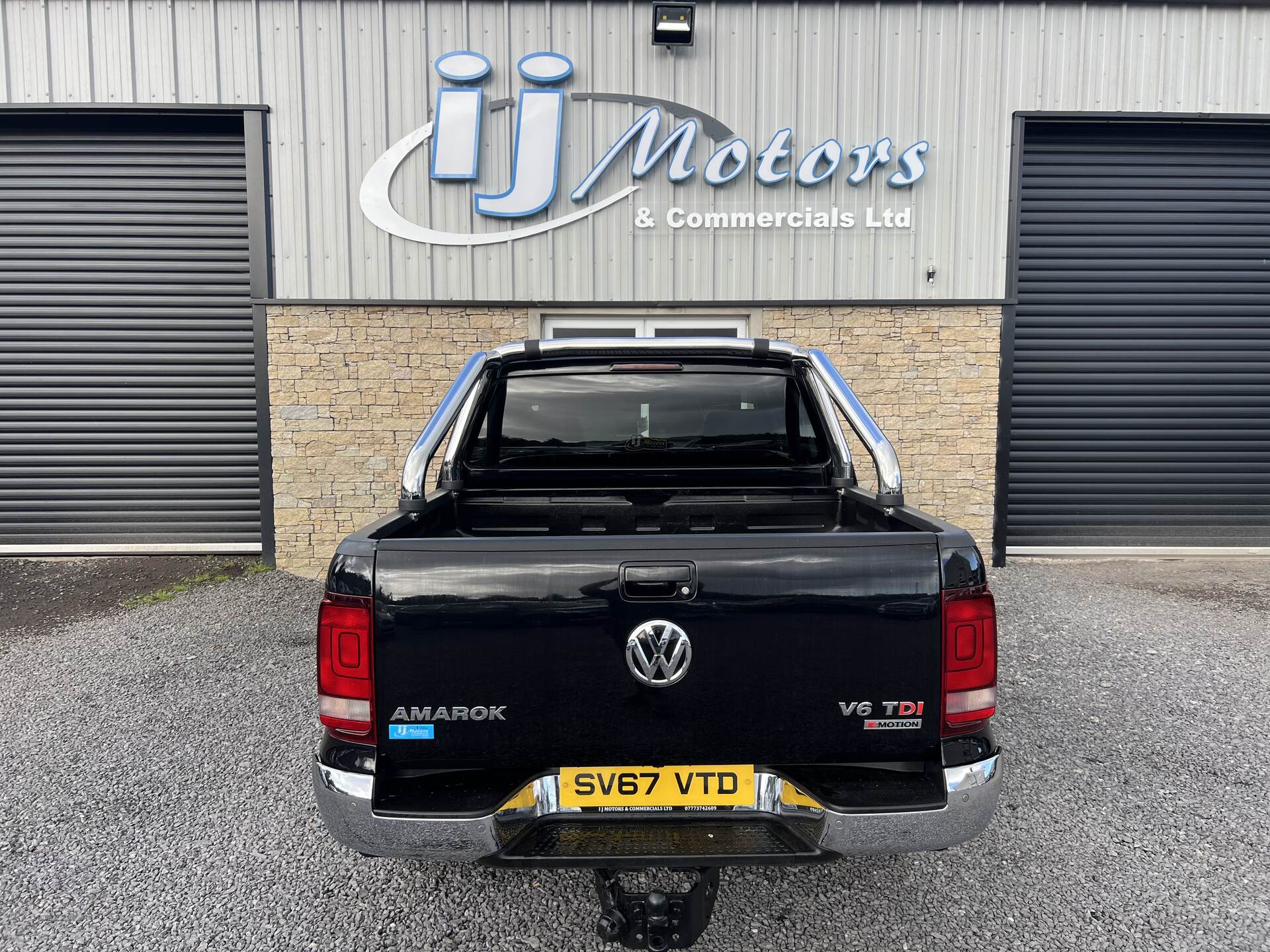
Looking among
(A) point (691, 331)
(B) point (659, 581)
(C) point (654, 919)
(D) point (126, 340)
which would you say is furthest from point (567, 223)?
(C) point (654, 919)

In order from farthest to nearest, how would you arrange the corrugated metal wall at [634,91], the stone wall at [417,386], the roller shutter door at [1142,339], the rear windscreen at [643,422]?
1. the roller shutter door at [1142,339]
2. the stone wall at [417,386]
3. the corrugated metal wall at [634,91]
4. the rear windscreen at [643,422]

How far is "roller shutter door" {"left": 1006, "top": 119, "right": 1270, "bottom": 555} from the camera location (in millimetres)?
6766

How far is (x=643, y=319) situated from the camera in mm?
6410

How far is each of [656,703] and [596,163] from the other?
5.79 m

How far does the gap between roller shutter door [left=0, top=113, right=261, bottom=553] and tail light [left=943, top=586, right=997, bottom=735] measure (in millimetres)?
6865

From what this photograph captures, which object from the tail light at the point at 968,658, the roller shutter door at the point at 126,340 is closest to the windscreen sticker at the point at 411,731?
the tail light at the point at 968,658

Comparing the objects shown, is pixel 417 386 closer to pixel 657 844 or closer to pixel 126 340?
pixel 126 340

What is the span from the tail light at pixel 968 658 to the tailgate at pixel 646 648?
0.04m

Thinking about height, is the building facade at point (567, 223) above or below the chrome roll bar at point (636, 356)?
above

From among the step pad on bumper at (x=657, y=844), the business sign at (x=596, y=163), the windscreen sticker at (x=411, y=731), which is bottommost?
the step pad on bumper at (x=657, y=844)


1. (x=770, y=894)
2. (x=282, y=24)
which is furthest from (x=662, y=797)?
(x=282, y=24)

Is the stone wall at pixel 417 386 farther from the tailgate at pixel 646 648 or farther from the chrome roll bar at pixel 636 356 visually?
the tailgate at pixel 646 648

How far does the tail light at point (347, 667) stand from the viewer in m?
1.67

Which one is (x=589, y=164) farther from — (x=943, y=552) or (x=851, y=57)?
(x=943, y=552)
